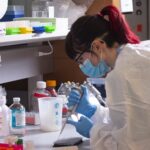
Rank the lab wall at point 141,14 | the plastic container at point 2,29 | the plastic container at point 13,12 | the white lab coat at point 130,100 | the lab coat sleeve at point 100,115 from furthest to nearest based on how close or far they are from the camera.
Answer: the lab wall at point 141,14
the plastic container at point 13,12
the lab coat sleeve at point 100,115
the plastic container at point 2,29
the white lab coat at point 130,100

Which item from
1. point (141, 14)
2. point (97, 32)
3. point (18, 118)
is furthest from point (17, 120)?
point (141, 14)

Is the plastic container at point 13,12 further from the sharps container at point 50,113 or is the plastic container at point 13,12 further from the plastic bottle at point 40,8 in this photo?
the sharps container at point 50,113

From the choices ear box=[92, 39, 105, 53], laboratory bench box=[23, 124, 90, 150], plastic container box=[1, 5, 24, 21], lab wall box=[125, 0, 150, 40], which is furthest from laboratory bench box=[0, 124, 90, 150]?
lab wall box=[125, 0, 150, 40]

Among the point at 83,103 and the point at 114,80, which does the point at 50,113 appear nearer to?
the point at 83,103

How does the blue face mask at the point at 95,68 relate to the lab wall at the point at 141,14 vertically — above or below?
below

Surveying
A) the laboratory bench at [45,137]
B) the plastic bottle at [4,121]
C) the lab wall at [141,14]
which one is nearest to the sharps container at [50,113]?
the laboratory bench at [45,137]

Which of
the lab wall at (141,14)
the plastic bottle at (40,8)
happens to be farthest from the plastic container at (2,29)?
the lab wall at (141,14)

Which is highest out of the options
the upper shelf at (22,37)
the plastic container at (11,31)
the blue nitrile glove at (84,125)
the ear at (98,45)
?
the plastic container at (11,31)

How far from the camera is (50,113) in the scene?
165 centimetres

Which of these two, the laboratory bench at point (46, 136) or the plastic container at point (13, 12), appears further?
the plastic container at point (13, 12)

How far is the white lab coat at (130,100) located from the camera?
1.18 metres

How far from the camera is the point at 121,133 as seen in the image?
121 cm

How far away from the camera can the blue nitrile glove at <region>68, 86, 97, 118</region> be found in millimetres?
1593

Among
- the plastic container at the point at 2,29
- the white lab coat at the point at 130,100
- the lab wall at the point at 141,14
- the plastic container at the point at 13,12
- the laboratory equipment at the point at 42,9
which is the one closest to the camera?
the white lab coat at the point at 130,100
